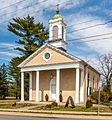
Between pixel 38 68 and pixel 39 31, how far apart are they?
731 inches

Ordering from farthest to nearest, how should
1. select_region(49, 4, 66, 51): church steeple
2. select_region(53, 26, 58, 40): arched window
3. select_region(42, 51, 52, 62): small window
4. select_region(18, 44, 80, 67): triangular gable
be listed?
select_region(53, 26, 58, 40): arched window < select_region(49, 4, 66, 51): church steeple < select_region(42, 51, 52, 62): small window < select_region(18, 44, 80, 67): triangular gable

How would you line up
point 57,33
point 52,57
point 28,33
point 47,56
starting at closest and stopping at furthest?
1. point 52,57
2. point 47,56
3. point 57,33
4. point 28,33

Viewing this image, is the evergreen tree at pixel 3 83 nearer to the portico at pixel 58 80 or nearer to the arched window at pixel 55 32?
the portico at pixel 58 80

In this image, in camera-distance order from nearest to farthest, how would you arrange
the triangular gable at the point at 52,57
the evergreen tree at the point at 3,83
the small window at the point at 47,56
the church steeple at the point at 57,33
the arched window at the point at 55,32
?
the triangular gable at the point at 52,57 → the small window at the point at 47,56 → the church steeple at the point at 57,33 → the arched window at the point at 55,32 → the evergreen tree at the point at 3,83

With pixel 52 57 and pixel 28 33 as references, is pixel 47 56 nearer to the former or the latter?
pixel 52 57

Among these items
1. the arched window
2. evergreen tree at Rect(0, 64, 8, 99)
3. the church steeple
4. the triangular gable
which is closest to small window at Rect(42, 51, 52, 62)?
the triangular gable

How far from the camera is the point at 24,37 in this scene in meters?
36.4

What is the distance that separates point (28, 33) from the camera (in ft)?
127

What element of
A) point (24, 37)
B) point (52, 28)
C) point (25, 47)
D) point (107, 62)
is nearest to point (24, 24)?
point (24, 37)

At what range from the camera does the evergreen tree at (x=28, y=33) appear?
3661 cm

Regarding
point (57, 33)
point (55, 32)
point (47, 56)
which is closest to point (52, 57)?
point (47, 56)

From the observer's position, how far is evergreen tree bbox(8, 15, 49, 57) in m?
36.6

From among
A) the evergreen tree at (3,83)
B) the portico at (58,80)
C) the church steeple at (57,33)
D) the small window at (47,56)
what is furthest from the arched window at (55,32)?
the evergreen tree at (3,83)

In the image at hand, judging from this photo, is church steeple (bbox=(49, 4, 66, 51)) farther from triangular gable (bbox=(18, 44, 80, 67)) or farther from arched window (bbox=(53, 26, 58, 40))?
triangular gable (bbox=(18, 44, 80, 67))
